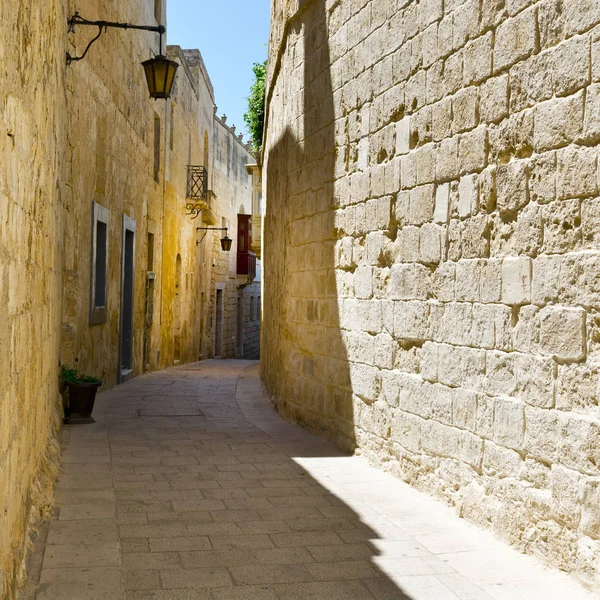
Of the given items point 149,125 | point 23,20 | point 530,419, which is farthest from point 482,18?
point 149,125

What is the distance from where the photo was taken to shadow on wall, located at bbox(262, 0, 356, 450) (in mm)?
7148

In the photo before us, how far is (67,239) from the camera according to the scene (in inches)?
345

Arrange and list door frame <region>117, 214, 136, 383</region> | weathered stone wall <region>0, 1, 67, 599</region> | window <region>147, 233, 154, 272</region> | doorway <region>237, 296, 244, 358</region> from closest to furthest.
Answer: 1. weathered stone wall <region>0, 1, 67, 599</region>
2. door frame <region>117, 214, 136, 383</region>
3. window <region>147, 233, 154, 272</region>
4. doorway <region>237, 296, 244, 358</region>

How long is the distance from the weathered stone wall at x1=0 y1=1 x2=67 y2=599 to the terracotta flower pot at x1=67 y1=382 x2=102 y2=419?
2.73 meters

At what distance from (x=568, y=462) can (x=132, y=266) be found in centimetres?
996

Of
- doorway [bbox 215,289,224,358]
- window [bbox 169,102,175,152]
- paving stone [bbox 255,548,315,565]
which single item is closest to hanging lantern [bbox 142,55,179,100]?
paving stone [bbox 255,548,315,565]

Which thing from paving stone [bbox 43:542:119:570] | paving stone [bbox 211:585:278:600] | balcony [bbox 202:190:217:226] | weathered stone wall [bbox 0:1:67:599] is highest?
balcony [bbox 202:190:217:226]

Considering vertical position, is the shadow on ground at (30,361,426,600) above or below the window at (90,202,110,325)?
below

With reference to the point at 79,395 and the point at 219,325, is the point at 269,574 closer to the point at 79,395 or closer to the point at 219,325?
the point at 79,395

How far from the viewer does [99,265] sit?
35.4 feet

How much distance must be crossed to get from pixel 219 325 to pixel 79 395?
692 inches

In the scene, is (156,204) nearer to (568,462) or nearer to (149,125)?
(149,125)

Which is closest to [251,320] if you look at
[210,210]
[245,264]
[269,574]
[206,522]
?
[245,264]

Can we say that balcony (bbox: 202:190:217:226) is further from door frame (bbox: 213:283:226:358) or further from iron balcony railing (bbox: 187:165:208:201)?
door frame (bbox: 213:283:226:358)
